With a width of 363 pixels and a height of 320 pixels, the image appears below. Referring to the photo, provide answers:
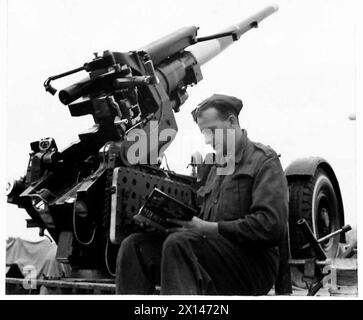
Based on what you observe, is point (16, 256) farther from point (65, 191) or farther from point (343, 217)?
point (343, 217)

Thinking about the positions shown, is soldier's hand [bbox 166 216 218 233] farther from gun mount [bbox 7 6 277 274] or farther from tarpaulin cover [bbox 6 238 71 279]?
tarpaulin cover [bbox 6 238 71 279]

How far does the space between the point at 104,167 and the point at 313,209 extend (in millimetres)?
1127

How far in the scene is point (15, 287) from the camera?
10.1 ft

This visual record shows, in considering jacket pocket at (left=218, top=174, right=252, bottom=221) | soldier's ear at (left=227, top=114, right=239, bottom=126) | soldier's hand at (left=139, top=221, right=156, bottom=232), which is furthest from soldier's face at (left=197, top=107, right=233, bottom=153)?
soldier's hand at (left=139, top=221, right=156, bottom=232)

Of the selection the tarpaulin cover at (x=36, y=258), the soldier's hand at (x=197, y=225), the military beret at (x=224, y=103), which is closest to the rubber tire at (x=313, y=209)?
the military beret at (x=224, y=103)

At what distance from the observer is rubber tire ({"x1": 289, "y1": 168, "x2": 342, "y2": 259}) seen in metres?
2.94

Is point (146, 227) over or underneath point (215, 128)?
underneath

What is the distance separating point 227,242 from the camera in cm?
229

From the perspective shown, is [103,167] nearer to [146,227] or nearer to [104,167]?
[104,167]

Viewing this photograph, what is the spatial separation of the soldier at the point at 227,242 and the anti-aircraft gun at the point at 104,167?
229 millimetres

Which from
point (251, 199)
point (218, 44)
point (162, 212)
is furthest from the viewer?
point (218, 44)

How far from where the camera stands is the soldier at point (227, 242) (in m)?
2.21

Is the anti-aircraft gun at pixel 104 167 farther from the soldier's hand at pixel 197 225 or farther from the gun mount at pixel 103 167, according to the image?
the soldier's hand at pixel 197 225

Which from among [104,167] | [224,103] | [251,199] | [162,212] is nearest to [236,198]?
[251,199]
